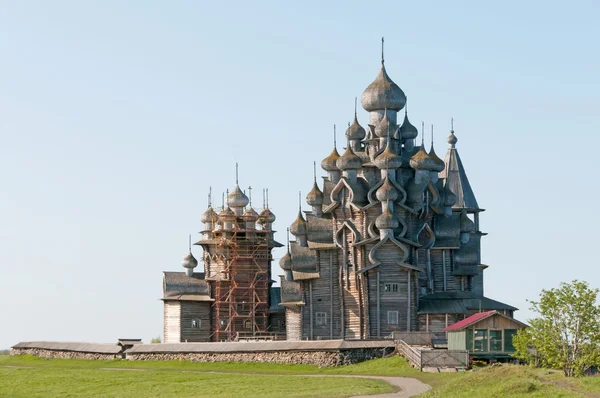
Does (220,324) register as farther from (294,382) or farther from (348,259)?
(294,382)

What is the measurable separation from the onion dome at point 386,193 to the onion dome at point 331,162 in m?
4.56

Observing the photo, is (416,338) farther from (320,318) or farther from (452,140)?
(452,140)

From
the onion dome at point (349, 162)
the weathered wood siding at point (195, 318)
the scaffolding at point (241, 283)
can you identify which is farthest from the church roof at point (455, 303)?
the weathered wood siding at point (195, 318)

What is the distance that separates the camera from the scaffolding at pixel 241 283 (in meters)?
91.1

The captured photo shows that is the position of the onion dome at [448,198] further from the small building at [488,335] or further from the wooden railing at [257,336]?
the small building at [488,335]

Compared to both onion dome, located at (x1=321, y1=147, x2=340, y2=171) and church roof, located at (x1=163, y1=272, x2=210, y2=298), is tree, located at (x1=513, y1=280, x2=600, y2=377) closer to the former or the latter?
onion dome, located at (x1=321, y1=147, x2=340, y2=171)

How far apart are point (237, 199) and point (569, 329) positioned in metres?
43.0

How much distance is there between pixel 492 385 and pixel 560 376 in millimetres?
5312

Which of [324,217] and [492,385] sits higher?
[324,217]

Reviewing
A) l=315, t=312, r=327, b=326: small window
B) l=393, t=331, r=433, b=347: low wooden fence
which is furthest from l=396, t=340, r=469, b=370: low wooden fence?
l=315, t=312, r=327, b=326: small window

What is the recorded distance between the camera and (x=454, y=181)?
8744cm

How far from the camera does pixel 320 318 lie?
81.7 meters

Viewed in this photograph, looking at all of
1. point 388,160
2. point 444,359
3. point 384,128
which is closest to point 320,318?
point 388,160

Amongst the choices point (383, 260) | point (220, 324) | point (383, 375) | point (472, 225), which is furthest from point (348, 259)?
point (383, 375)
